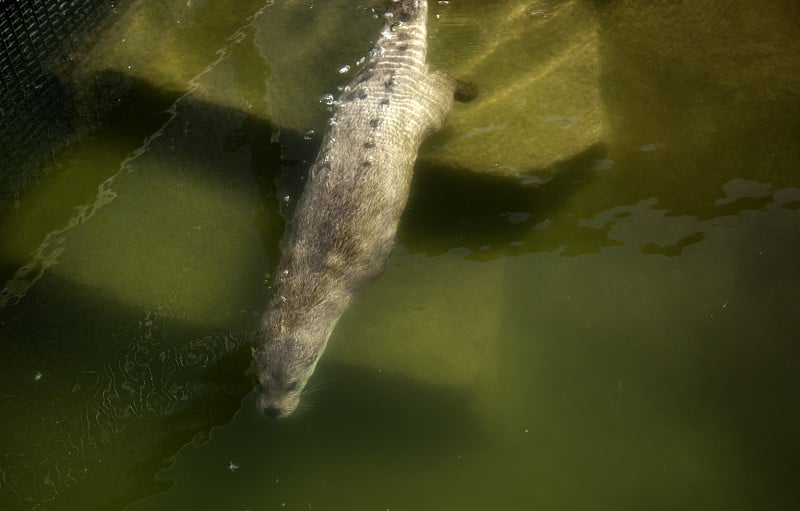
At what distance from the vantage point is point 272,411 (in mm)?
3182

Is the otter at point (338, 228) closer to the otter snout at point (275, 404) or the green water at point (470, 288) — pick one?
the otter snout at point (275, 404)

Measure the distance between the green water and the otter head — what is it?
106 mm

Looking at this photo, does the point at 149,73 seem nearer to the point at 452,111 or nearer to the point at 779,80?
the point at 452,111

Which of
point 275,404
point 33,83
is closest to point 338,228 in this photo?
point 275,404

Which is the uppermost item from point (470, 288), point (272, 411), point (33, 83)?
point (33, 83)

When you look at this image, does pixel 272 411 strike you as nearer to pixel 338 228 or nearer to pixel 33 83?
pixel 338 228

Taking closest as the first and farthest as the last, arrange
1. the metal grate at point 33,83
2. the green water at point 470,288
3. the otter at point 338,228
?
the green water at point 470,288
the otter at point 338,228
the metal grate at point 33,83

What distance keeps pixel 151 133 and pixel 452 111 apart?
6.48ft

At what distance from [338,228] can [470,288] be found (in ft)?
2.71

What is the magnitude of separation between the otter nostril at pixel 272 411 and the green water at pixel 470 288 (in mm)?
84

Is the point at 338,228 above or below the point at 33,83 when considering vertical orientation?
below

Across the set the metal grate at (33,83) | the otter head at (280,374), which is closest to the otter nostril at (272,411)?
the otter head at (280,374)

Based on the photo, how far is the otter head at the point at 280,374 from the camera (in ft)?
10.5

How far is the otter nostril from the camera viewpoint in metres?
3.18
